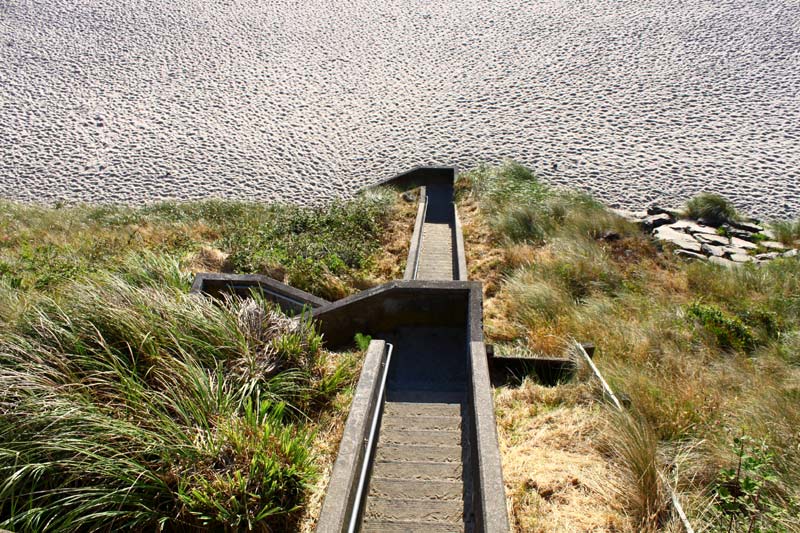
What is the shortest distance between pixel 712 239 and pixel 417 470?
8686mm

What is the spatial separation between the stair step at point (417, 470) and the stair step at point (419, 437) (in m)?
0.29

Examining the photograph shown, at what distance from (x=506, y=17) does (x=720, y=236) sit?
48.3ft

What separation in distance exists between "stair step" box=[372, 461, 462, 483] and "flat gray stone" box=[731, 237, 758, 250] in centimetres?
859

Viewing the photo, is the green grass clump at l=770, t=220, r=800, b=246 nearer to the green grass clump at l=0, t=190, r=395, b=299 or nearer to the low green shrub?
the low green shrub

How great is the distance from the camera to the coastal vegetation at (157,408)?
4051 mm

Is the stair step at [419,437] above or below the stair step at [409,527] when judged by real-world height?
above

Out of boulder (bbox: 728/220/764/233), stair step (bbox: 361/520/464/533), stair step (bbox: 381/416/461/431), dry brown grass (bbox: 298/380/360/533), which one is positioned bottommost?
stair step (bbox: 361/520/464/533)

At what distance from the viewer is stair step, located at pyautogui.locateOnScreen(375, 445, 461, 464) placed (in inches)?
209

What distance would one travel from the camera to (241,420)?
4.65 meters

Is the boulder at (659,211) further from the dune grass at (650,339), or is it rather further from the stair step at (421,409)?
the stair step at (421,409)

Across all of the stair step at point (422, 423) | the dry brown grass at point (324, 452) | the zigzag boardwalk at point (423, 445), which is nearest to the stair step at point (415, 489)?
the zigzag boardwalk at point (423, 445)

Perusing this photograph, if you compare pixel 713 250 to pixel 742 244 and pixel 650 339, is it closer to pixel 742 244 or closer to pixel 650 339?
pixel 742 244

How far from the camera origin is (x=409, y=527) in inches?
181

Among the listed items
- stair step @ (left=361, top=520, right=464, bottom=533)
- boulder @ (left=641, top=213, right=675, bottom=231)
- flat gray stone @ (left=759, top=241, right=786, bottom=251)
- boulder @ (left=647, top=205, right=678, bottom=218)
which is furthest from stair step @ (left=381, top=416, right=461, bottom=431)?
boulder @ (left=647, top=205, right=678, bottom=218)
